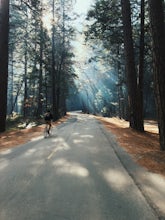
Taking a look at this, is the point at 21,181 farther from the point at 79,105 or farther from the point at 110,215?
the point at 79,105

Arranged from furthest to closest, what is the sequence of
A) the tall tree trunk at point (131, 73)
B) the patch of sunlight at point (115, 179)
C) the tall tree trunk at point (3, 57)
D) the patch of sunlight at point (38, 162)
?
the tall tree trunk at point (131, 73) → the tall tree trunk at point (3, 57) → the patch of sunlight at point (38, 162) → the patch of sunlight at point (115, 179)

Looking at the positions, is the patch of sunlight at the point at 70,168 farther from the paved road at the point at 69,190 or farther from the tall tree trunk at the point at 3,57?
the tall tree trunk at the point at 3,57

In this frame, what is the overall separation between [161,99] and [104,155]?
318 centimetres

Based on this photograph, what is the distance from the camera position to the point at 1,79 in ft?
78.1

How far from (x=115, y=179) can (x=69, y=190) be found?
1.57m

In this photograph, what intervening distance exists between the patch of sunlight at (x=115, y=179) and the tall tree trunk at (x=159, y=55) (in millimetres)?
4557

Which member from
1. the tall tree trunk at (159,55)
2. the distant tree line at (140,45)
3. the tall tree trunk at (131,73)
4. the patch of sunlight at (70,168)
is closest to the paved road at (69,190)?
the patch of sunlight at (70,168)

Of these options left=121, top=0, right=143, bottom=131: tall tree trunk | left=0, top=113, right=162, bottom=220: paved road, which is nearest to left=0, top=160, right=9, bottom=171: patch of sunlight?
left=0, top=113, right=162, bottom=220: paved road

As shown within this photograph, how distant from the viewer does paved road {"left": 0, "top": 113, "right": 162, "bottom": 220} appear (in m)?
5.81

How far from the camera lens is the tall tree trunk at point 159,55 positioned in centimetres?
1315

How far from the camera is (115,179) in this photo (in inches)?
334

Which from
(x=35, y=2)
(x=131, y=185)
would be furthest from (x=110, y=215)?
(x=35, y=2)

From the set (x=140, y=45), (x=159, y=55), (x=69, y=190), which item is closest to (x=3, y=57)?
(x=140, y=45)

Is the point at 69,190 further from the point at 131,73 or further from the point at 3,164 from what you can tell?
the point at 131,73
